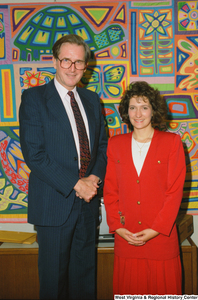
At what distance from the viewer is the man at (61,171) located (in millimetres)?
1712

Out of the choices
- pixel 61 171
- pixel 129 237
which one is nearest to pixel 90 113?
pixel 61 171

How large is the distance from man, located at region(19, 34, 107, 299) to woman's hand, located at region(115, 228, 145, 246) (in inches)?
8.7

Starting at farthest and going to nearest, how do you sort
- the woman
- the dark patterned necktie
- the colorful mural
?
the colorful mural < the dark patterned necktie < the woman

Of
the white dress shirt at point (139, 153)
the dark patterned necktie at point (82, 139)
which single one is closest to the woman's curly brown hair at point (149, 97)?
the white dress shirt at point (139, 153)

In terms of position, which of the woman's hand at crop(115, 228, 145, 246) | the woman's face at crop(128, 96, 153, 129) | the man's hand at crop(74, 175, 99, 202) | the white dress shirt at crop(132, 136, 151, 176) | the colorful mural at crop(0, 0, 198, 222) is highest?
the colorful mural at crop(0, 0, 198, 222)

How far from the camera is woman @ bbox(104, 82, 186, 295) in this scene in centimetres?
169

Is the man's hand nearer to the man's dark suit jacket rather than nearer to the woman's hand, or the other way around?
the man's dark suit jacket

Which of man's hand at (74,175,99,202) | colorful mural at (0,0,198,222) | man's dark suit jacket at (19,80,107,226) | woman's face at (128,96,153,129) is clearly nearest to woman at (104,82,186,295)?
woman's face at (128,96,153,129)

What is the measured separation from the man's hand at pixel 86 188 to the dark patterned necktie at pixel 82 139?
65mm

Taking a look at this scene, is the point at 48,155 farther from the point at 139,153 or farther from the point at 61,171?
the point at 139,153

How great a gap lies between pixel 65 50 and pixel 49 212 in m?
0.93

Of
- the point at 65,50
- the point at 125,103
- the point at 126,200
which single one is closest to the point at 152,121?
the point at 125,103

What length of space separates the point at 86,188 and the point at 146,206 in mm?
349

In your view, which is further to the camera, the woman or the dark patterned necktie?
the dark patterned necktie
